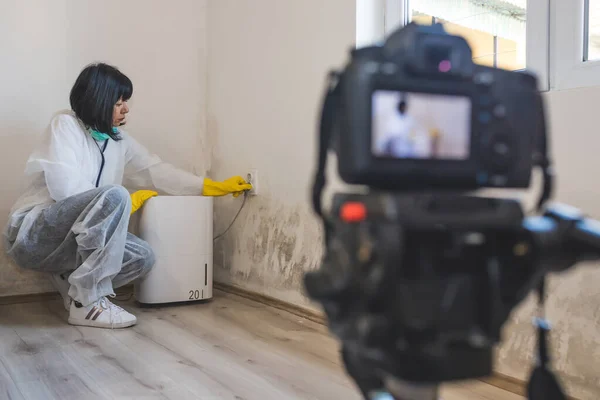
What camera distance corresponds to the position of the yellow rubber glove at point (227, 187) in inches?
86.6

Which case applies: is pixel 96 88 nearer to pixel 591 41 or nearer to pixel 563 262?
pixel 591 41

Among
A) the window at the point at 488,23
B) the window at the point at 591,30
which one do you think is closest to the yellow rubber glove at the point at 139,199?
the window at the point at 488,23

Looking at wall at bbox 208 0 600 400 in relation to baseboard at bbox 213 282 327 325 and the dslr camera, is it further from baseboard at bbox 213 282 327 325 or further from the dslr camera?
the dslr camera

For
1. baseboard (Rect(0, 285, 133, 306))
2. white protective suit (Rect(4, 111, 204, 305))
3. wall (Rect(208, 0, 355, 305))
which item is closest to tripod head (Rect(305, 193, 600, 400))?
wall (Rect(208, 0, 355, 305))

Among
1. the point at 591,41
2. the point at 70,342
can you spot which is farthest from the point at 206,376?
the point at 591,41

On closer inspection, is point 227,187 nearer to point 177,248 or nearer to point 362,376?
point 177,248

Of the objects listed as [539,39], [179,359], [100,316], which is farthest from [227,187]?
[539,39]

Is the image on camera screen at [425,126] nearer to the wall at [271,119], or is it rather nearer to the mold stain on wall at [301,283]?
the mold stain on wall at [301,283]

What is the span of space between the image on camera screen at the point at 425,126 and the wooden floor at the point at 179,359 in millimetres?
857

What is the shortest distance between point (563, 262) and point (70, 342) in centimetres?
148

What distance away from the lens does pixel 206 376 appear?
4.33ft

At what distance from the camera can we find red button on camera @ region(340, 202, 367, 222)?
1.47ft

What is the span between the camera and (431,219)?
433 mm

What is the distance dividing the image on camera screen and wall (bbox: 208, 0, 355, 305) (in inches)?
52.2
